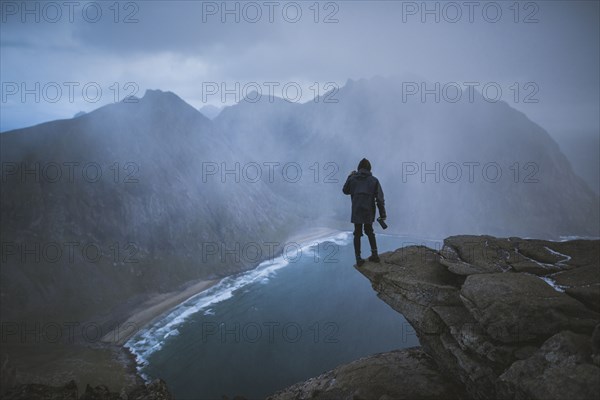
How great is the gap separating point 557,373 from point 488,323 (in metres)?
2.22

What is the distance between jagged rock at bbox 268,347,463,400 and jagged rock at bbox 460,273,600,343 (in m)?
4.47

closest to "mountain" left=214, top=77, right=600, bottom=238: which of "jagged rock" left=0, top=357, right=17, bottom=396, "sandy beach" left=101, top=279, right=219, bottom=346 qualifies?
"sandy beach" left=101, top=279, right=219, bottom=346

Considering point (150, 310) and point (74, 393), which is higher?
point (74, 393)

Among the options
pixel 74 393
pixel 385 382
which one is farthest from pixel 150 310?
pixel 385 382

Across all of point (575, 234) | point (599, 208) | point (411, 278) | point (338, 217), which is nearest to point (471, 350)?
point (411, 278)

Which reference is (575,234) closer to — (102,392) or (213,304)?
(213,304)

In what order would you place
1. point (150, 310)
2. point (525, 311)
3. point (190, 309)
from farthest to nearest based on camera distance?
point (190, 309) < point (150, 310) < point (525, 311)

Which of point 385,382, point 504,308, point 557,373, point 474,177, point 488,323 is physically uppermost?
point 474,177

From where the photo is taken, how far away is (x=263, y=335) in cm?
5119

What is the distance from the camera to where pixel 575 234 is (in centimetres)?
14038

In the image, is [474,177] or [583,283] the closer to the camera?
[583,283]

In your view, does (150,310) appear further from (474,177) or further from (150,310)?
(474,177)

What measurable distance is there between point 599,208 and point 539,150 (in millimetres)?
40831

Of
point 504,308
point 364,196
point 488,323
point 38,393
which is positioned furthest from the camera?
point 38,393
